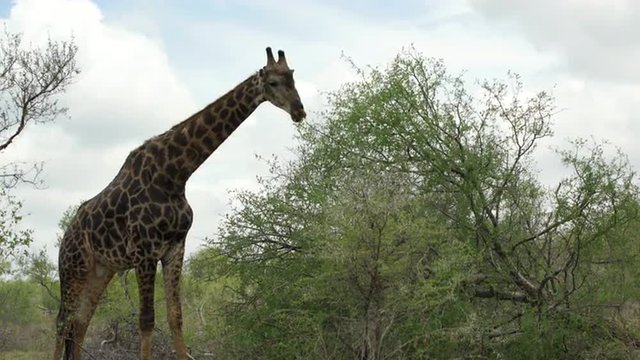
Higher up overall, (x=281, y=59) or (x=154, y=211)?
(x=281, y=59)

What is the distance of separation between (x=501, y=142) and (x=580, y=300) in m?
3.01

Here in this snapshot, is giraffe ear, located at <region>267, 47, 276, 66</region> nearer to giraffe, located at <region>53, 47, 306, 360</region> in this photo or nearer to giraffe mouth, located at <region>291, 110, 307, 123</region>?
giraffe, located at <region>53, 47, 306, 360</region>

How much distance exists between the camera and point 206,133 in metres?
9.18

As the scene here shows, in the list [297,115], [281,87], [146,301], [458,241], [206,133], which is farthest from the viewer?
[458,241]

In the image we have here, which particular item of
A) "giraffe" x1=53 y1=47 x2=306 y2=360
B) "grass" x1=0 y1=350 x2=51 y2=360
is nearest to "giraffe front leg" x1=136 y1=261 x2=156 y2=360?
"giraffe" x1=53 y1=47 x2=306 y2=360

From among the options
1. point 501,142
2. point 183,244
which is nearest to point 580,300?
point 501,142

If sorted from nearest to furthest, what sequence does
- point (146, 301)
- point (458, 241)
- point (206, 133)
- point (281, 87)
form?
1. point (281, 87)
2. point (146, 301)
3. point (206, 133)
4. point (458, 241)

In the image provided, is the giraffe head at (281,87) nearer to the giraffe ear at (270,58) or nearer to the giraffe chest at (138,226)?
the giraffe ear at (270,58)

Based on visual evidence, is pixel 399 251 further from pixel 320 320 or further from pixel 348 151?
pixel 348 151

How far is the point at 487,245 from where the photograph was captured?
1428 cm

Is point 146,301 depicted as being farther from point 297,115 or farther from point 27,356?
point 27,356

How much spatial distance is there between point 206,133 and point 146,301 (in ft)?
6.22

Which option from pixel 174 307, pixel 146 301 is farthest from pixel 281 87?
pixel 146 301

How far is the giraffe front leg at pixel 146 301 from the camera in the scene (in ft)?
28.9
